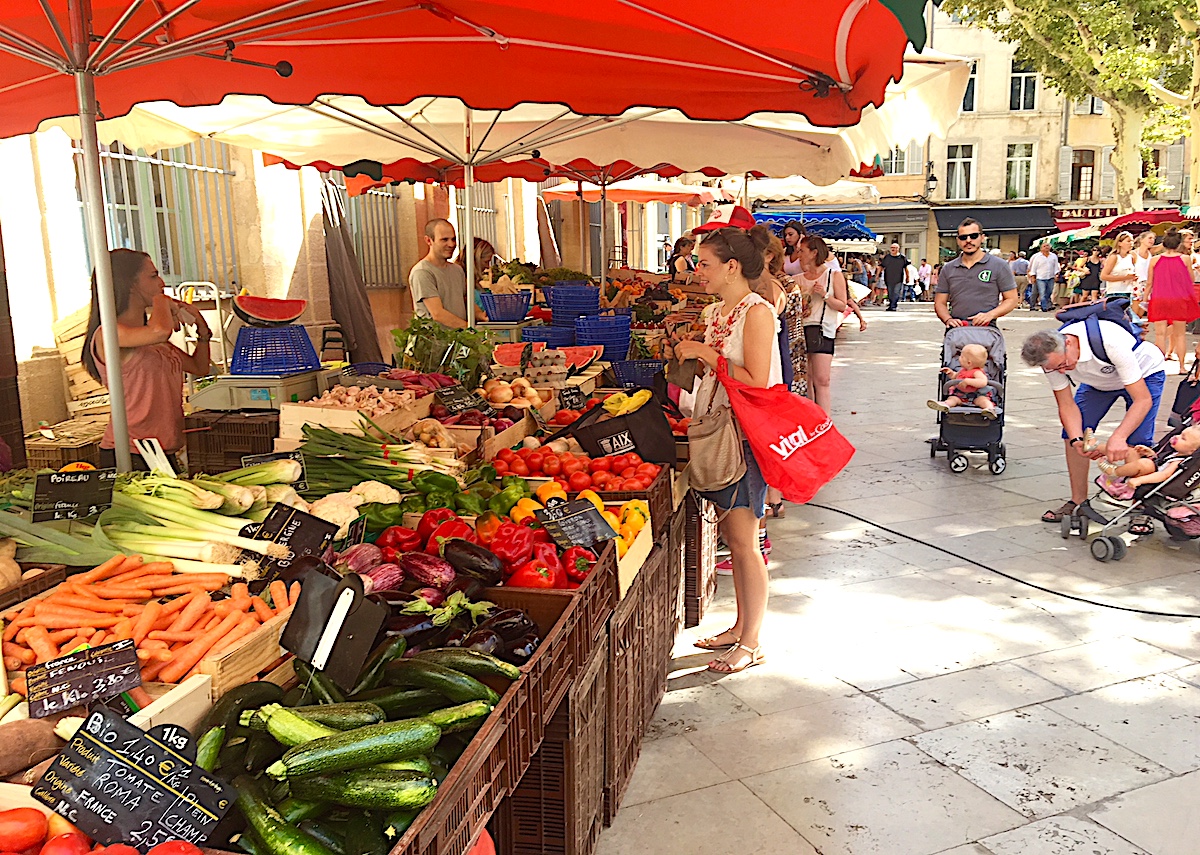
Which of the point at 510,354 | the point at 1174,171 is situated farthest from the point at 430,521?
the point at 1174,171

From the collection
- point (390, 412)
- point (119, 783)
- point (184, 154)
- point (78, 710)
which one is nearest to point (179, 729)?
point (119, 783)

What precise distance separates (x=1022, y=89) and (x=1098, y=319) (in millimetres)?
40153

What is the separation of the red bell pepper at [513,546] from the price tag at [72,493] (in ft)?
3.83

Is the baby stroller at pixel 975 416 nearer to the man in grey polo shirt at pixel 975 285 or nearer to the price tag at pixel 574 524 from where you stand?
the man in grey polo shirt at pixel 975 285

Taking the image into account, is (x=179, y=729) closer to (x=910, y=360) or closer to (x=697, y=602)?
(x=697, y=602)

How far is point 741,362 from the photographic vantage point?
4.43m

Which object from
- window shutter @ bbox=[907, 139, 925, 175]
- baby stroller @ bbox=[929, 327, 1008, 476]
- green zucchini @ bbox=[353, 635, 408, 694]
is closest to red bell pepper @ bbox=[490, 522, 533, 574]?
green zucchini @ bbox=[353, 635, 408, 694]

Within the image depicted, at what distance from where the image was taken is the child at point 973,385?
328 inches

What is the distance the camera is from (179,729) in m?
1.82

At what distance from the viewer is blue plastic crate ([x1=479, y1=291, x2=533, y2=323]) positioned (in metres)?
7.38

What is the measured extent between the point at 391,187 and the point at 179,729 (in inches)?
456

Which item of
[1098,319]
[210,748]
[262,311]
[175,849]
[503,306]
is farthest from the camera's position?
[503,306]

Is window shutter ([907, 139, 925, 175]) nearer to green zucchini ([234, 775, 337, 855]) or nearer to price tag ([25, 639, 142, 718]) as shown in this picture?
price tag ([25, 639, 142, 718])

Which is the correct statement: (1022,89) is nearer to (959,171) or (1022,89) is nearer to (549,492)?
(959,171)
